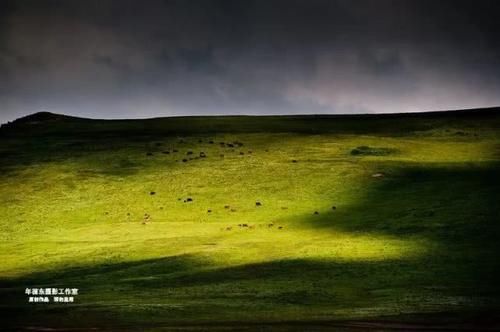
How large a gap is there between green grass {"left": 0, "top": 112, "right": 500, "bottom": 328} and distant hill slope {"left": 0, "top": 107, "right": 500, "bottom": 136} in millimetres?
638

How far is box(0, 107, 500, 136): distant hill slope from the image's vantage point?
92.3 m

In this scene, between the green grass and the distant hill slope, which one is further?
the distant hill slope

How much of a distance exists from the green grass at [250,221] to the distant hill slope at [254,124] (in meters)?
0.64

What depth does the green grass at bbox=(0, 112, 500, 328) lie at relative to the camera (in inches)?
1307

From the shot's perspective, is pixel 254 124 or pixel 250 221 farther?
pixel 254 124

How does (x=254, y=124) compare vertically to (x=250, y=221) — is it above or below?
above

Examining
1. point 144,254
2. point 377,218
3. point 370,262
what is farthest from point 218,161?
point 370,262

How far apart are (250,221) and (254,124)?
4403 cm

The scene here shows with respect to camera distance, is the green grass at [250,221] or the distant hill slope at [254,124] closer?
the green grass at [250,221]

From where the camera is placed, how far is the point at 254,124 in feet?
322

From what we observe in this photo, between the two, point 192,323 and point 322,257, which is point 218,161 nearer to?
point 322,257

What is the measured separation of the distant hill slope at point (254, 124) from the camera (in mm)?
92312

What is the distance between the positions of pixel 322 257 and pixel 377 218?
1092cm

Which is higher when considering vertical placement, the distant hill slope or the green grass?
the distant hill slope
